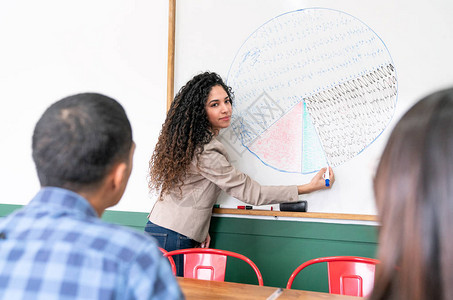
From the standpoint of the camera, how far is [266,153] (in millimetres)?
2291

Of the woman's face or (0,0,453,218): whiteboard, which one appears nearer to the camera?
(0,0,453,218): whiteboard

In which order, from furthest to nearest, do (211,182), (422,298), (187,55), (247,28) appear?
(187,55), (247,28), (211,182), (422,298)

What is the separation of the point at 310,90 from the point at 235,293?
1.24 m

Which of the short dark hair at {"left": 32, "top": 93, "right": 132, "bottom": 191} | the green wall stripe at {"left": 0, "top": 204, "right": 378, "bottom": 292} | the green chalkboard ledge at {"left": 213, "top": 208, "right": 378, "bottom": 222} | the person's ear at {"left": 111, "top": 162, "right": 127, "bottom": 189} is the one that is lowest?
the green wall stripe at {"left": 0, "top": 204, "right": 378, "bottom": 292}

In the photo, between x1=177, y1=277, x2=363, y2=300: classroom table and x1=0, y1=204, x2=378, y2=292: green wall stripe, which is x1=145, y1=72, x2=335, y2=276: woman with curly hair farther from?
x1=177, y1=277, x2=363, y2=300: classroom table

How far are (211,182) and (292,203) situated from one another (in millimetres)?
454

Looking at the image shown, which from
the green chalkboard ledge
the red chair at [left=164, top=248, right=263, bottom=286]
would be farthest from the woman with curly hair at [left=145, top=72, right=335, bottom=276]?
the red chair at [left=164, top=248, right=263, bottom=286]

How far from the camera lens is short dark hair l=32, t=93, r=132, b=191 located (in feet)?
2.63

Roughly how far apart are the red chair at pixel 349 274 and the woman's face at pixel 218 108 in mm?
925

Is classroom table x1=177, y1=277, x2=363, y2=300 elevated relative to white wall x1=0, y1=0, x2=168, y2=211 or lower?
lower

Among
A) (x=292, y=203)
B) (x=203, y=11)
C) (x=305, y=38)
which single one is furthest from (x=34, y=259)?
(x=203, y=11)

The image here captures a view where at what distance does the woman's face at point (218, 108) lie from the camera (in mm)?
2184

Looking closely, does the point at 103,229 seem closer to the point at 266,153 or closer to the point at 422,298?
the point at 422,298

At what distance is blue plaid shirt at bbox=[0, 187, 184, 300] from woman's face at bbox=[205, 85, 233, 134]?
4.93ft
